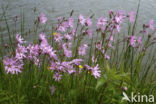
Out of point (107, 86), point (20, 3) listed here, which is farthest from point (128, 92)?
point (20, 3)

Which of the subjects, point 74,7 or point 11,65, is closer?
point 11,65

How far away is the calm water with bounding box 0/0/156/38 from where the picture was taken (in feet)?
19.9

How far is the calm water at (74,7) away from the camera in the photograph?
19.9 ft

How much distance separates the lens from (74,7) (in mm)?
6746

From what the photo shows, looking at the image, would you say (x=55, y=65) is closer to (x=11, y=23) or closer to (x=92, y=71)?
(x=92, y=71)

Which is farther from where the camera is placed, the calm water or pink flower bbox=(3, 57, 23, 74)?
the calm water

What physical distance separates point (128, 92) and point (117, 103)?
19cm

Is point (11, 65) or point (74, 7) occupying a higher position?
point (11, 65)

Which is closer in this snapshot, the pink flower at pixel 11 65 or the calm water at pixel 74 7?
the pink flower at pixel 11 65

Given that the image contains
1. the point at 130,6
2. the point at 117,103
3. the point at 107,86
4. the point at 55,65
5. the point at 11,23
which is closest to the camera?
the point at 55,65

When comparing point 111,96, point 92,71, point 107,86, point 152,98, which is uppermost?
point 92,71

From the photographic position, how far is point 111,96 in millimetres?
1865

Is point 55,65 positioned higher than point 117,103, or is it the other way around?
point 55,65

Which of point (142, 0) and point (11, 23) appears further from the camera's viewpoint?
point (142, 0)
